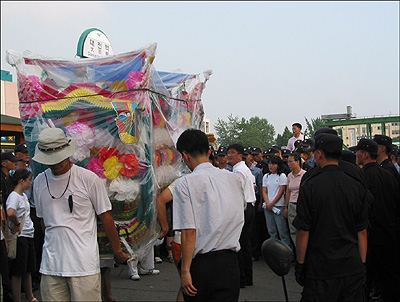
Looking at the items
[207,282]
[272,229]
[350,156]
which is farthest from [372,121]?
[207,282]

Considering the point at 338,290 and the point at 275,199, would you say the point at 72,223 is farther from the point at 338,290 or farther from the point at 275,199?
the point at 275,199

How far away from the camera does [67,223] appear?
326 cm

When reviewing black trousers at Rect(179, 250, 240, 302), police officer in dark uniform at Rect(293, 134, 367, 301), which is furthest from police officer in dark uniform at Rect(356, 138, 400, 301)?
black trousers at Rect(179, 250, 240, 302)

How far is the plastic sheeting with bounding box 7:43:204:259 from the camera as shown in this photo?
437cm

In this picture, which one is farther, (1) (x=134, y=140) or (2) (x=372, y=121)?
(2) (x=372, y=121)

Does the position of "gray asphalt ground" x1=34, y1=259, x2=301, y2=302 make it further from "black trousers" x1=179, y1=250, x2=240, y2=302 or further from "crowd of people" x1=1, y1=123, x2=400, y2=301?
"black trousers" x1=179, y1=250, x2=240, y2=302

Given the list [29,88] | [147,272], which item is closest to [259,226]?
[147,272]

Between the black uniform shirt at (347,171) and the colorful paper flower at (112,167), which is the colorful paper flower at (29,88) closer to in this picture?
the colorful paper flower at (112,167)

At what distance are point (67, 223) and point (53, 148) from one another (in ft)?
2.07

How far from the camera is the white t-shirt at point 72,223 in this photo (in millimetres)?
3225

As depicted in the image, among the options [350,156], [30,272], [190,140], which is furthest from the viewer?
[30,272]

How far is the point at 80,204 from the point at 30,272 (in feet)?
9.13

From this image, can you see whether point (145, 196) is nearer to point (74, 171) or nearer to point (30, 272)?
point (74, 171)

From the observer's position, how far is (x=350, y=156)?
15.7 ft
